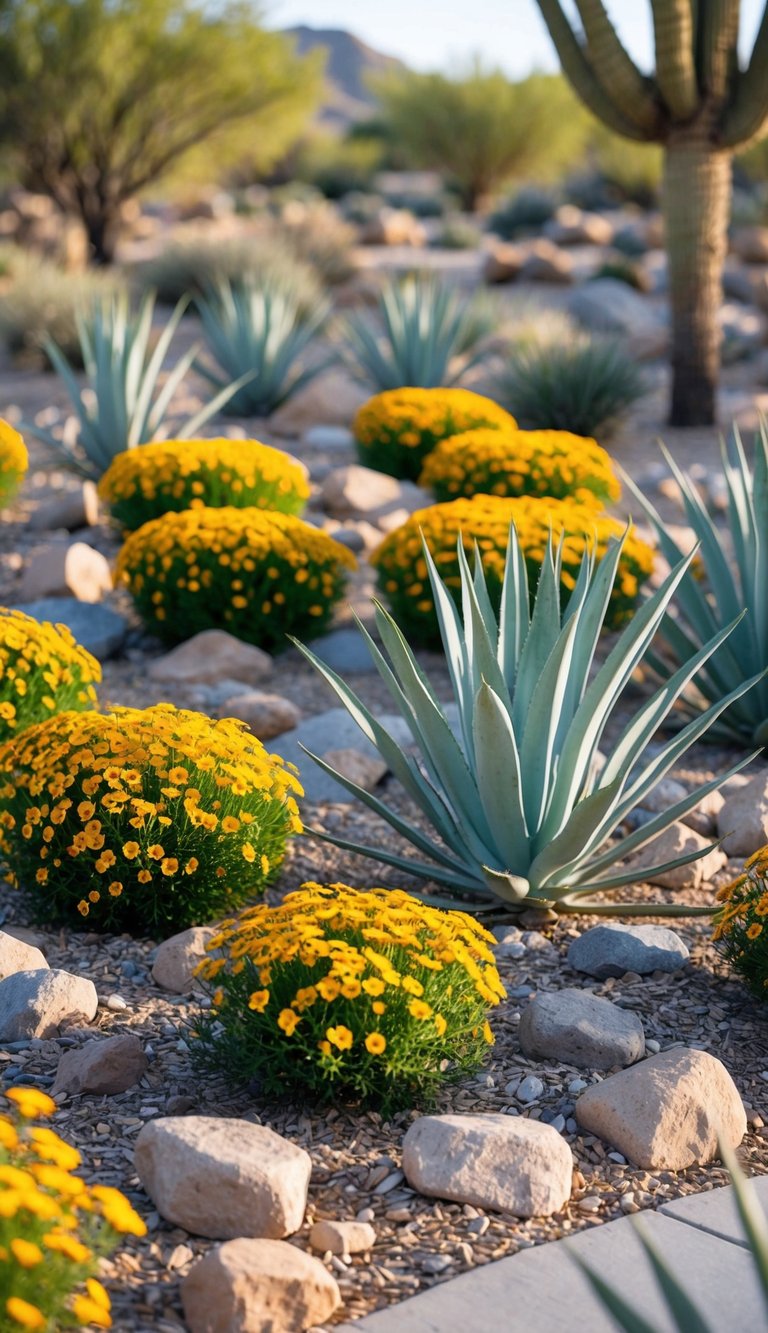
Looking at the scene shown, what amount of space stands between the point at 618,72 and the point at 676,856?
21.9 ft

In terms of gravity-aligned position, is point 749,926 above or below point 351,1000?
below

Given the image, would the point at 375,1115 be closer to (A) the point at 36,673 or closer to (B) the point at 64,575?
(A) the point at 36,673

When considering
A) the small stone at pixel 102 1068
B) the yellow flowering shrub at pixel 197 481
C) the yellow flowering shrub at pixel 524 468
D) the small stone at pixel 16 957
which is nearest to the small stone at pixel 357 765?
the small stone at pixel 16 957

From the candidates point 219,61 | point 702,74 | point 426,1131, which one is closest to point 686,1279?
point 426,1131

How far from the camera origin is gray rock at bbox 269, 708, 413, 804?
215 inches

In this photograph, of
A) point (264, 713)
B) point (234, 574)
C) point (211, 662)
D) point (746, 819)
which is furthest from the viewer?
point (234, 574)

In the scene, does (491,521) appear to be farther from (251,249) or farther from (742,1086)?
(251,249)

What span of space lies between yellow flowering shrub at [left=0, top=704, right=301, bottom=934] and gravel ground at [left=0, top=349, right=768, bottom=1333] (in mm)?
159

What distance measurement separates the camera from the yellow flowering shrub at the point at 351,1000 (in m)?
3.27

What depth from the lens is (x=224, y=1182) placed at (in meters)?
2.94

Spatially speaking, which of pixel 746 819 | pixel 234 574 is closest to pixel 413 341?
pixel 234 574

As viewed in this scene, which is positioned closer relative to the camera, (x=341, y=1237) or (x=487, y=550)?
(x=341, y=1237)

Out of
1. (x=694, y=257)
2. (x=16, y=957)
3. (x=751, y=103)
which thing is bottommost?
(x=16, y=957)

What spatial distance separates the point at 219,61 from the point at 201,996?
18.8 metres
